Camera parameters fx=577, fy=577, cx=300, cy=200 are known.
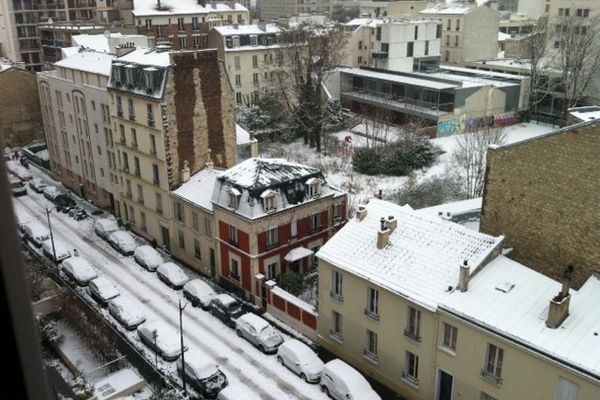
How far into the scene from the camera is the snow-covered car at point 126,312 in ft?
100

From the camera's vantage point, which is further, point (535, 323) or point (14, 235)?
point (535, 323)

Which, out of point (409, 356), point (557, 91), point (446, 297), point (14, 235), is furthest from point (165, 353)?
point (557, 91)

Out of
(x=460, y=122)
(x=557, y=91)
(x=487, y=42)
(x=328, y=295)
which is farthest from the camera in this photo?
(x=487, y=42)

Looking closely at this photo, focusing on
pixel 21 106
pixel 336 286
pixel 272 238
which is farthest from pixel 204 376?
pixel 21 106

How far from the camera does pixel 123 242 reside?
39.5m

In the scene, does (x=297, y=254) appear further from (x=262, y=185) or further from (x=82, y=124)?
(x=82, y=124)

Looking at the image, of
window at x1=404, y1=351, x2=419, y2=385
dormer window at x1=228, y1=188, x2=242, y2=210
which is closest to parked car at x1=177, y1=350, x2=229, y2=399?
window at x1=404, y1=351, x2=419, y2=385

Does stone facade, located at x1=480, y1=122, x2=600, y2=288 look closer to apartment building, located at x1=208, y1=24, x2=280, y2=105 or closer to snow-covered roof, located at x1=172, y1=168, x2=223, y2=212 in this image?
snow-covered roof, located at x1=172, y1=168, x2=223, y2=212

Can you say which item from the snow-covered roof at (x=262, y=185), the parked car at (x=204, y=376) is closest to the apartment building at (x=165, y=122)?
the snow-covered roof at (x=262, y=185)

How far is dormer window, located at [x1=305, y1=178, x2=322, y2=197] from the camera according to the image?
33.2 meters

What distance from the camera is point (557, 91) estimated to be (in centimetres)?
6462

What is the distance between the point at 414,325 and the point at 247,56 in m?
49.3

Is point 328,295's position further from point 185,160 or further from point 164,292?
point 185,160

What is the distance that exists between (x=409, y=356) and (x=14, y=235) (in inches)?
950
